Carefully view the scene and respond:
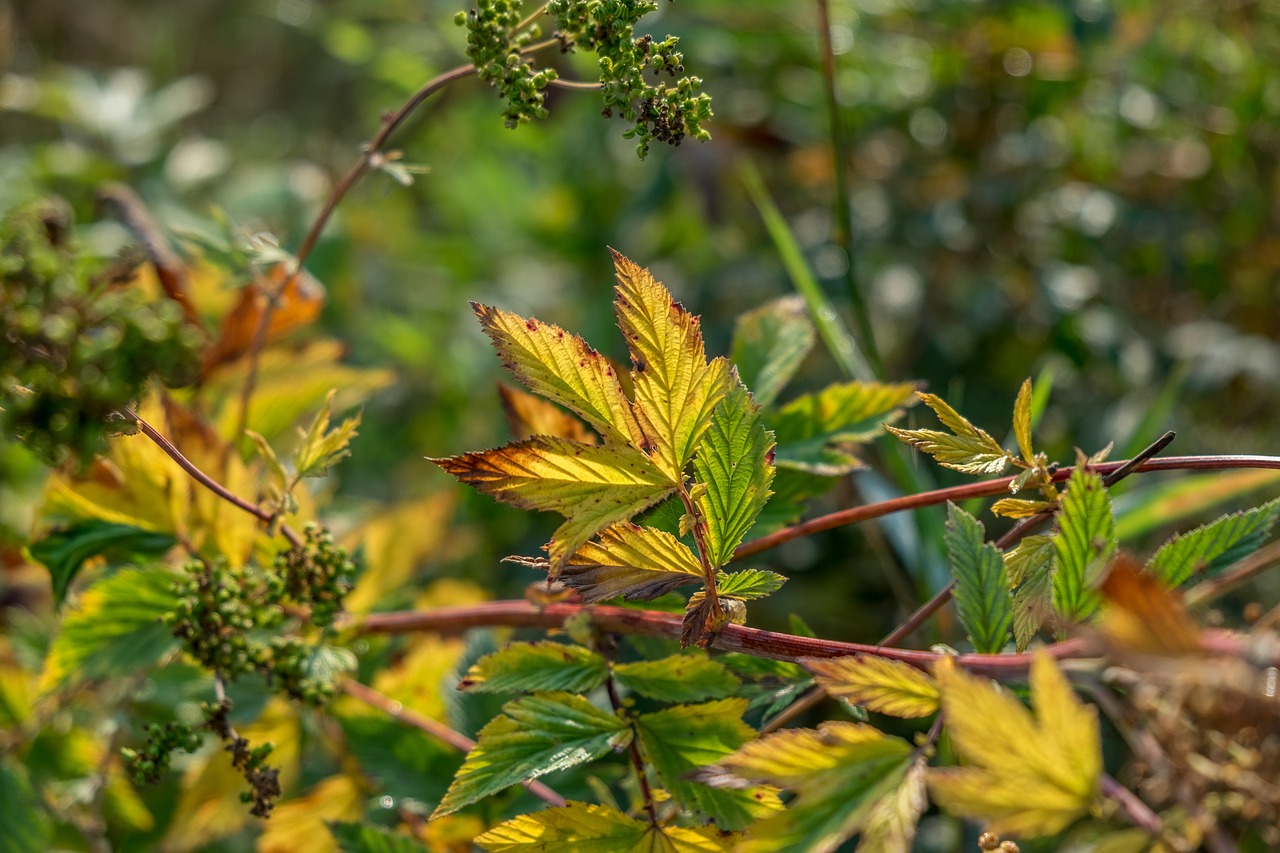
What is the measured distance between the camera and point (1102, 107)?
182 cm

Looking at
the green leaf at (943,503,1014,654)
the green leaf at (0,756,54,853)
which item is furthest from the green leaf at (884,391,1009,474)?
the green leaf at (0,756,54,853)

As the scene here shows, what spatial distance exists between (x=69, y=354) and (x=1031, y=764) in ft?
1.62

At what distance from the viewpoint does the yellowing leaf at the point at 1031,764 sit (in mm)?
439

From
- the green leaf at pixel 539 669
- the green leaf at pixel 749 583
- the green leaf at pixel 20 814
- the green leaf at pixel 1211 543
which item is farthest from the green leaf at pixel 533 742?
the green leaf at pixel 20 814

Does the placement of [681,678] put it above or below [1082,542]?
below

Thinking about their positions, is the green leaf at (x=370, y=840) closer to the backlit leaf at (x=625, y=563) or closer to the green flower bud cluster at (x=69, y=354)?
the backlit leaf at (x=625, y=563)

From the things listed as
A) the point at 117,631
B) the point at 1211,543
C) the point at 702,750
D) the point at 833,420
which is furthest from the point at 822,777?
the point at 117,631

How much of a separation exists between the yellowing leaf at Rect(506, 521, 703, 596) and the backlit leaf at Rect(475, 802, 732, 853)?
0.14 metres

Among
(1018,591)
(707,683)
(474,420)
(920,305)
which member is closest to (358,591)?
(707,683)

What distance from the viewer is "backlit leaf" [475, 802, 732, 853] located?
63 centimetres

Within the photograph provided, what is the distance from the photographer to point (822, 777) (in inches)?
19.7

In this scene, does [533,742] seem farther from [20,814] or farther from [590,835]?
[20,814]

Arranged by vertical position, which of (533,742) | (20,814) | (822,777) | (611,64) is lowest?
(20,814)

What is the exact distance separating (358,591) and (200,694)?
7.3 inches
